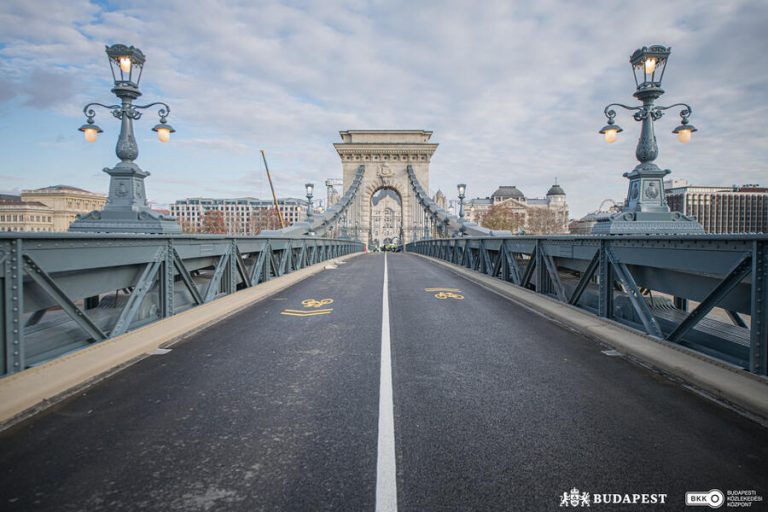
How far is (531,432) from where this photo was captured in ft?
11.2

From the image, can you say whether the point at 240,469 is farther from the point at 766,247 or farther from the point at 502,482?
the point at 766,247

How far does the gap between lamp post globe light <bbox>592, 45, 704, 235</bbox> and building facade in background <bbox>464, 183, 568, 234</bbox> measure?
34.3m

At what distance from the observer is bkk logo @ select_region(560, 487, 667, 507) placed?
2.53 m

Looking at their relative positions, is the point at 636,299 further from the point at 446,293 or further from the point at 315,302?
the point at 315,302

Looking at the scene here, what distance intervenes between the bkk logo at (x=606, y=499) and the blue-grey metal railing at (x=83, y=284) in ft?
16.2

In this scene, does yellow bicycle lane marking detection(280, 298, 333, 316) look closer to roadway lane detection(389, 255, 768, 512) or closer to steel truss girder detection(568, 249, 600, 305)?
roadway lane detection(389, 255, 768, 512)

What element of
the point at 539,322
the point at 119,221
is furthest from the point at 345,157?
the point at 539,322

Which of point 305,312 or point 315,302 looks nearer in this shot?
point 305,312

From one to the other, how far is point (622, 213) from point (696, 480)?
1183 centimetres

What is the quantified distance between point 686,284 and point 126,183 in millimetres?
13306

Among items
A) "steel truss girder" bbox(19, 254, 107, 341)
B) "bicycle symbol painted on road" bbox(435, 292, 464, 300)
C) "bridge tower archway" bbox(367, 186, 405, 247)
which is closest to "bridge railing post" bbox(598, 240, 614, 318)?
"bicycle symbol painted on road" bbox(435, 292, 464, 300)

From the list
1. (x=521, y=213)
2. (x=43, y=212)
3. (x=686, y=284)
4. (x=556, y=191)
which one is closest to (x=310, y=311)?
(x=686, y=284)

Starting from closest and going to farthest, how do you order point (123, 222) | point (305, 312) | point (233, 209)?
1. point (305, 312)
2. point (123, 222)
3. point (233, 209)

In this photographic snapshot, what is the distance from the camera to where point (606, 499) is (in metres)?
2.57
